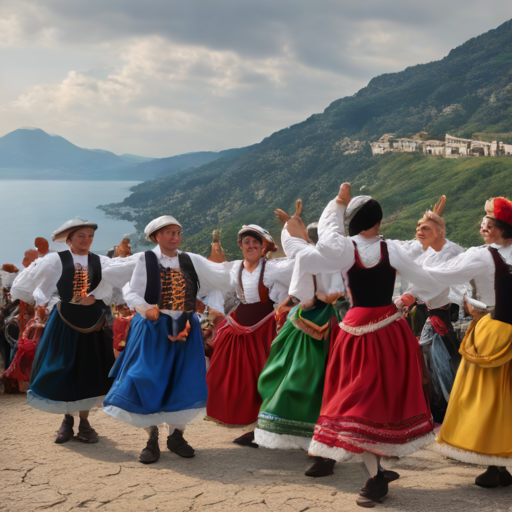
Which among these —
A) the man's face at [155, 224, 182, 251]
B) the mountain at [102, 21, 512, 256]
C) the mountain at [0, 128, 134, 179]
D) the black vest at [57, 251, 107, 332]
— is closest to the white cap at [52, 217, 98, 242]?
the black vest at [57, 251, 107, 332]

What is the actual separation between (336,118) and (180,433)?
2170 cm

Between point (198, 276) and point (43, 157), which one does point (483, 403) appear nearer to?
point (198, 276)

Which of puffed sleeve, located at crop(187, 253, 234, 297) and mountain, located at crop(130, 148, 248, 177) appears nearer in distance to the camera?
puffed sleeve, located at crop(187, 253, 234, 297)

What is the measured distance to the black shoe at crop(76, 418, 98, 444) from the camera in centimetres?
520

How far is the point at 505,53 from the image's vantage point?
80.5ft

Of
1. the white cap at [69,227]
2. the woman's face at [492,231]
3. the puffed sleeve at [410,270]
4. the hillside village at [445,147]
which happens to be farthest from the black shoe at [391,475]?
the hillside village at [445,147]

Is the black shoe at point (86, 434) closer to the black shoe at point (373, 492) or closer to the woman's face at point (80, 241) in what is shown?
the woman's face at point (80, 241)

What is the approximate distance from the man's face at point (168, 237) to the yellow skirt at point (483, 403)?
2308 millimetres

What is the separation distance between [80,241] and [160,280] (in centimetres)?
103

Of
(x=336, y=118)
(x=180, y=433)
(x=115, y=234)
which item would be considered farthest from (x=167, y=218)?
(x=336, y=118)

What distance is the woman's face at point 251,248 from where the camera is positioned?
5.18m

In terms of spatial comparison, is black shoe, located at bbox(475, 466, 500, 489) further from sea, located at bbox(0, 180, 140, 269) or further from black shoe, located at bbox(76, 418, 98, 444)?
sea, located at bbox(0, 180, 140, 269)

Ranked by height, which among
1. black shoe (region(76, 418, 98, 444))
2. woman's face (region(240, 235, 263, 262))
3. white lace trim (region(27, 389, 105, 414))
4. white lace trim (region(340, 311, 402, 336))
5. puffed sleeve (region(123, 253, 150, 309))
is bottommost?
black shoe (region(76, 418, 98, 444))

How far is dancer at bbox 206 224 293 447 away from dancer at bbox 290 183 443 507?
3.40 feet
